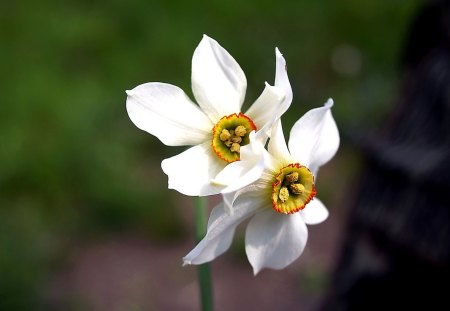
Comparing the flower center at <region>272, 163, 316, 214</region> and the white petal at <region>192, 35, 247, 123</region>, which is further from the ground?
the white petal at <region>192, 35, 247, 123</region>

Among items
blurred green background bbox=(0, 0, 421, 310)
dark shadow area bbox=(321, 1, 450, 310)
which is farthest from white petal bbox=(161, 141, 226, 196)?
blurred green background bbox=(0, 0, 421, 310)

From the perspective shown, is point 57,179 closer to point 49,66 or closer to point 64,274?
point 64,274

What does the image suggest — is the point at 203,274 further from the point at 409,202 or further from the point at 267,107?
the point at 409,202

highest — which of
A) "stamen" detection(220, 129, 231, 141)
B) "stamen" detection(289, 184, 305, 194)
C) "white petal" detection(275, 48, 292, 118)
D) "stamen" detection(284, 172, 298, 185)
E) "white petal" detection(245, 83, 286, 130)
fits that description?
"white petal" detection(275, 48, 292, 118)

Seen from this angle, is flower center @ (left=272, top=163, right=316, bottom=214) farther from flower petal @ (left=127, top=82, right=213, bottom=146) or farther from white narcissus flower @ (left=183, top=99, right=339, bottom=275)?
flower petal @ (left=127, top=82, right=213, bottom=146)

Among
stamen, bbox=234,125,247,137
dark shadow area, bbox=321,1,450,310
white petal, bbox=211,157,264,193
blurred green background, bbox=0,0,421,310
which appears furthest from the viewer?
blurred green background, bbox=0,0,421,310

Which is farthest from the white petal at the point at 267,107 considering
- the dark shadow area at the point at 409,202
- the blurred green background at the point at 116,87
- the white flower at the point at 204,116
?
the blurred green background at the point at 116,87

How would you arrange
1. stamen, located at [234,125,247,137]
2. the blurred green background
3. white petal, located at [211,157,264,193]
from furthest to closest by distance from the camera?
the blurred green background
stamen, located at [234,125,247,137]
white petal, located at [211,157,264,193]

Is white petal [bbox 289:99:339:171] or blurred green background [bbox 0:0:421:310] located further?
blurred green background [bbox 0:0:421:310]
